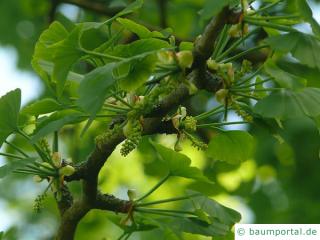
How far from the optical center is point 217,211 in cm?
136

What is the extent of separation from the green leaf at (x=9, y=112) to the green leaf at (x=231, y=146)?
1.26 feet

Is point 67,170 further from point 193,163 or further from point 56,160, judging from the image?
point 193,163

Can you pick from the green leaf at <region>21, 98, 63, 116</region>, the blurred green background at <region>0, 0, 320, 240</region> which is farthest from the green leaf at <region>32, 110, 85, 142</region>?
the blurred green background at <region>0, 0, 320, 240</region>

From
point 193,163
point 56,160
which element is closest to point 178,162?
point 56,160

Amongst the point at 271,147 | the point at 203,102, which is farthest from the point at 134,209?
the point at 271,147

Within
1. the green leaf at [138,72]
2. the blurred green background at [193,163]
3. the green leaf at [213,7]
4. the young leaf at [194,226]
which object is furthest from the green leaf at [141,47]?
the blurred green background at [193,163]

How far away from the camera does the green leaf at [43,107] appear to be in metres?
1.33

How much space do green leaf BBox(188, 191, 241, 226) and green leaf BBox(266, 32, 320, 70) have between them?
0.35m

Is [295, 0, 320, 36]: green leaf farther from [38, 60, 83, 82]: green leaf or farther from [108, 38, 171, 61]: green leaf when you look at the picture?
[38, 60, 83, 82]: green leaf

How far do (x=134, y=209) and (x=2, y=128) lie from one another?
0.92 feet

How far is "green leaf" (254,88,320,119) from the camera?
1143 mm

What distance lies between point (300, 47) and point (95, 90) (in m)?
0.31

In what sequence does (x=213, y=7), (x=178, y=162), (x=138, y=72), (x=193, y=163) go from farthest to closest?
(x=193, y=163) < (x=178, y=162) < (x=138, y=72) < (x=213, y=7)

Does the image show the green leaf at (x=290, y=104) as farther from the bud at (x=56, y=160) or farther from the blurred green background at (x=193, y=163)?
the blurred green background at (x=193, y=163)
